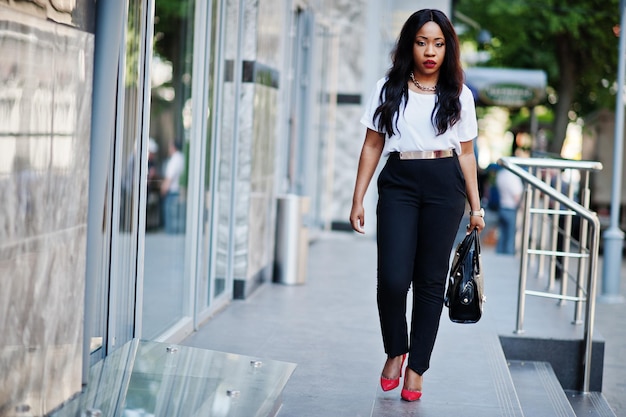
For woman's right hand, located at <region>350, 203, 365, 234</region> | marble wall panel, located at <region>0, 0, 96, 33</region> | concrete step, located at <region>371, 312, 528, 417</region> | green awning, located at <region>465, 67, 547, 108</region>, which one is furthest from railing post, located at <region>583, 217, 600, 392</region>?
green awning, located at <region>465, 67, 547, 108</region>

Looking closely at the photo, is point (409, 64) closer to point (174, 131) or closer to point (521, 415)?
point (521, 415)

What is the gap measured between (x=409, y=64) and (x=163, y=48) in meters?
13.6

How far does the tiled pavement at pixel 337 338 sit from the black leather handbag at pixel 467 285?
0.41 m

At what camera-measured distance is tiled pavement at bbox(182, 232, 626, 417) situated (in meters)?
4.45

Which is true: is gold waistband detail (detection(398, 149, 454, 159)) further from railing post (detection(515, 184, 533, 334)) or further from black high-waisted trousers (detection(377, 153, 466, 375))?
railing post (detection(515, 184, 533, 334))

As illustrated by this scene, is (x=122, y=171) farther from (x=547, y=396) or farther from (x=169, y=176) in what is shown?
(x=169, y=176)

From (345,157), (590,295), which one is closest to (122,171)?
(590,295)

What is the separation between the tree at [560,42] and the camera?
2036 centimetres

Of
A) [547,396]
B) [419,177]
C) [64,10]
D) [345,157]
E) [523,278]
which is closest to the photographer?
[64,10]

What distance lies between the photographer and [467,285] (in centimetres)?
443

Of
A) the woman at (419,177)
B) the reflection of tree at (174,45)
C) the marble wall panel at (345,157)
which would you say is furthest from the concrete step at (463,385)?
the reflection of tree at (174,45)

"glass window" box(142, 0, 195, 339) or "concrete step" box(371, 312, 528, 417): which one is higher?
"glass window" box(142, 0, 195, 339)

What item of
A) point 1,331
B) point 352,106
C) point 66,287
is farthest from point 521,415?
point 352,106

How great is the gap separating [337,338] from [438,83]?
2.05 m
